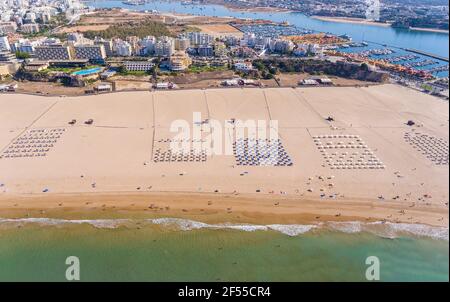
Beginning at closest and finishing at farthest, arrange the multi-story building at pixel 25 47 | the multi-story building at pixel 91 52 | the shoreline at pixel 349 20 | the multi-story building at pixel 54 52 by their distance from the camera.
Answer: the multi-story building at pixel 54 52 < the multi-story building at pixel 91 52 < the multi-story building at pixel 25 47 < the shoreline at pixel 349 20

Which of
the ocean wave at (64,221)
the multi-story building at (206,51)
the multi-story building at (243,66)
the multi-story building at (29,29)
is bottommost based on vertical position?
the ocean wave at (64,221)

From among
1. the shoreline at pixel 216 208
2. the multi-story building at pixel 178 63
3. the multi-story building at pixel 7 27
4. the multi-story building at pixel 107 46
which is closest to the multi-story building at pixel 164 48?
the multi-story building at pixel 178 63

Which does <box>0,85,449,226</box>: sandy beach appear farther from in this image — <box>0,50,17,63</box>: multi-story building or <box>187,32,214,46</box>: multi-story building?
<box>187,32,214,46</box>: multi-story building

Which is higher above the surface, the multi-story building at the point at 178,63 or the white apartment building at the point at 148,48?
the white apartment building at the point at 148,48

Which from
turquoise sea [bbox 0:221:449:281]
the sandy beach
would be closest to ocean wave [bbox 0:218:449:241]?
turquoise sea [bbox 0:221:449:281]

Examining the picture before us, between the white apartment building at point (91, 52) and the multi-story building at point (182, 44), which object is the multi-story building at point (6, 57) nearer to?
the white apartment building at point (91, 52)

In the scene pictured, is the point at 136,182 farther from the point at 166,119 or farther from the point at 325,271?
the point at 325,271

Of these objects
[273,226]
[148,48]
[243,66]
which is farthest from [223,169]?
[148,48]
